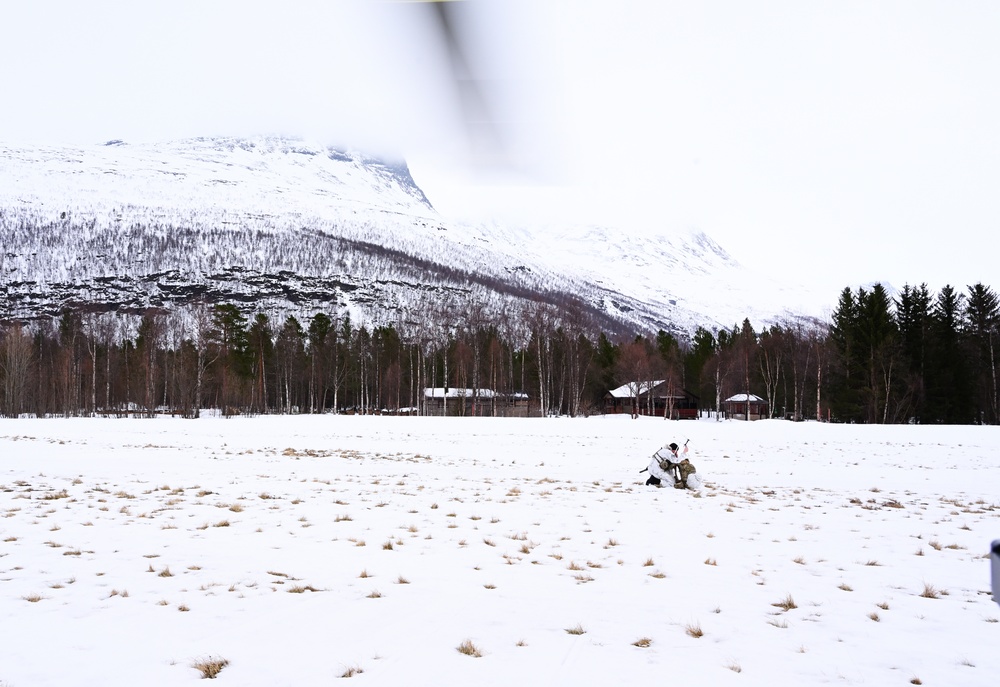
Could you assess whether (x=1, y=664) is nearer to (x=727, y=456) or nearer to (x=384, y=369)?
(x=727, y=456)

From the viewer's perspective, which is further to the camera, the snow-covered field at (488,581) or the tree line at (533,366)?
the tree line at (533,366)

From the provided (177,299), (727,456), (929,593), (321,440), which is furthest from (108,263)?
(929,593)

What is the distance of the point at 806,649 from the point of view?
4555 millimetres

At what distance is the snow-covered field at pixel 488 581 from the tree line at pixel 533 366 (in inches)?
1748

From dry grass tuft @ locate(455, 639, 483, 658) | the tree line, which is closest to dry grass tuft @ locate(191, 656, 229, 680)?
dry grass tuft @ locate(455, 639, 483, 658)

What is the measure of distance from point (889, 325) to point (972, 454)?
32.7 meters

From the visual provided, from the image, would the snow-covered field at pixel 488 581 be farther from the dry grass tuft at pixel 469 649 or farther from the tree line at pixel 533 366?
the tree line at pixel 533 366

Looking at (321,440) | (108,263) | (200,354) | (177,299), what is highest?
(108,263)

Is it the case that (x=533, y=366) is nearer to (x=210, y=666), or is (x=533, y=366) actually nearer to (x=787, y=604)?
(x=787, y=604)

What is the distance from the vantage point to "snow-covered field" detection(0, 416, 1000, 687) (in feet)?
14.0

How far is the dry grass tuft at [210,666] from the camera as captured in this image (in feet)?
13.2

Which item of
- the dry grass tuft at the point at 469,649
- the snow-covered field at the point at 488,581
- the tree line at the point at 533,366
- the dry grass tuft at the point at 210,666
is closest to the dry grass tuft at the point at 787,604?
the snow-covered field at the point at 488,581

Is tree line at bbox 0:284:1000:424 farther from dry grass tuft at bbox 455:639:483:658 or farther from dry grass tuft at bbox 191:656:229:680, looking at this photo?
dry grass tuft at bbox 191:656:229:680

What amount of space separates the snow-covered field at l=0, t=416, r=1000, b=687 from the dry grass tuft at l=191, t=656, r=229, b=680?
2.5 inches
